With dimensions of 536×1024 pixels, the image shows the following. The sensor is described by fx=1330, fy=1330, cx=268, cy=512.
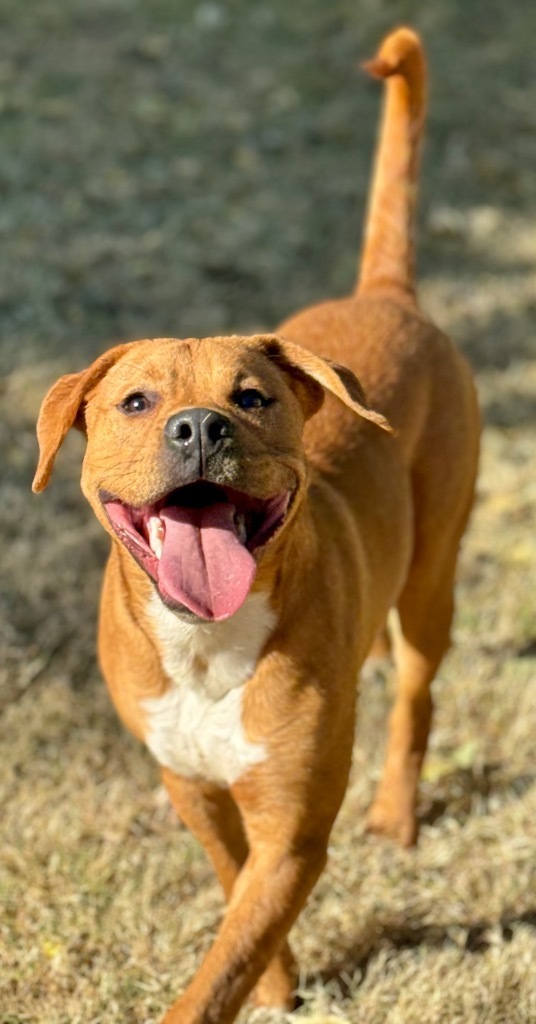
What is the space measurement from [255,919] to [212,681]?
583 mm

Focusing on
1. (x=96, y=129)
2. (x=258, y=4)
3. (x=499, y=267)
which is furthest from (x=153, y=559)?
(x=258, y=4)

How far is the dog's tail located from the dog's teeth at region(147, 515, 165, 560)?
181cm

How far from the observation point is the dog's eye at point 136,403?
3113 mm

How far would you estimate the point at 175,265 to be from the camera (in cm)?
792

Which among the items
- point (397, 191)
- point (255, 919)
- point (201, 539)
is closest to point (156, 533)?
point (201, 539)

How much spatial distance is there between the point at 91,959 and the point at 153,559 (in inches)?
57.8

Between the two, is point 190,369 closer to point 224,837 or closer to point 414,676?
point 224,837

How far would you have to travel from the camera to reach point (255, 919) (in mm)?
3229

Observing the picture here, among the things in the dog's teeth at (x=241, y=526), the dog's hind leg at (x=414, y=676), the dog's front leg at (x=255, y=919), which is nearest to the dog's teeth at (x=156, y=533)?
the dog's teeth at (x=241, y=526)

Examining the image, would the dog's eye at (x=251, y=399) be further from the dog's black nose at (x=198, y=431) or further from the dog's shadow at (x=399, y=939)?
the dog's shadow at (x=399, y=939)

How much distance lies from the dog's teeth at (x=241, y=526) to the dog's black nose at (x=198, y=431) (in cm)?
25

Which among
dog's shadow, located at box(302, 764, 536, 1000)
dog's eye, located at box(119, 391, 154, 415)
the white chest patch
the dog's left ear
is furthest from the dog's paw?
dog's eye, located at box(119, 391, 154, 415)

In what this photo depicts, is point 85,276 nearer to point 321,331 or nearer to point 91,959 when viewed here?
point 321,331

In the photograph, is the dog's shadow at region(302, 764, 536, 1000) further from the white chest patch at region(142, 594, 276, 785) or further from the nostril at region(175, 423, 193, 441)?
the nostril at region(175, 423, 193, 441)
